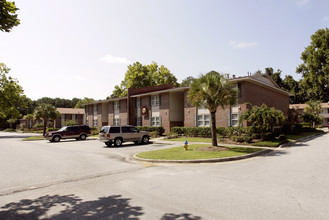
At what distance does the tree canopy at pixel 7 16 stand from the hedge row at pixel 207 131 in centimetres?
1804

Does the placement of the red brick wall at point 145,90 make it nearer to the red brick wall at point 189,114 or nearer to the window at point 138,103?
the window at point 138,103

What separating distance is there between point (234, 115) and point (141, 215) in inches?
783

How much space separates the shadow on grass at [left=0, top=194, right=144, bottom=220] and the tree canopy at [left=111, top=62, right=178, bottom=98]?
50092 millimetres

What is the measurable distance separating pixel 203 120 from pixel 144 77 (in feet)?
112

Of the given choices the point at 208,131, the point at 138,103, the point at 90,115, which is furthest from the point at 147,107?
the point at 90,115

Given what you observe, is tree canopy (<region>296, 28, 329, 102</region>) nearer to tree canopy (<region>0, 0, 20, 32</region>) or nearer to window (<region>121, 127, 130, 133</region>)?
window (<region>121, 127, 130, 133</region>)

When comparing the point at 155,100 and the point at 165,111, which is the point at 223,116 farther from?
the point at 155,100

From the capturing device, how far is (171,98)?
97.6 ft

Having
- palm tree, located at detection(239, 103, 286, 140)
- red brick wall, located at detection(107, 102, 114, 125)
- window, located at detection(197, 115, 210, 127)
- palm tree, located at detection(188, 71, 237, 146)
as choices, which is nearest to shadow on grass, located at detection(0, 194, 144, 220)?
palm tree, located at detection(188, 71, 237, 146)

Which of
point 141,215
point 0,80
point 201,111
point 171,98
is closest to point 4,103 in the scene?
point 0,80

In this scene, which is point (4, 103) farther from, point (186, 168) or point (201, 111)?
point (186, 168)

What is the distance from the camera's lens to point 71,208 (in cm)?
508

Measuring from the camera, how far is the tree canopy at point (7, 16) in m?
6.07

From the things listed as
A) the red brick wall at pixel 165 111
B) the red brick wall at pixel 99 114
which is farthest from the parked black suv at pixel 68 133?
the red brick wall at pixel 99 114
